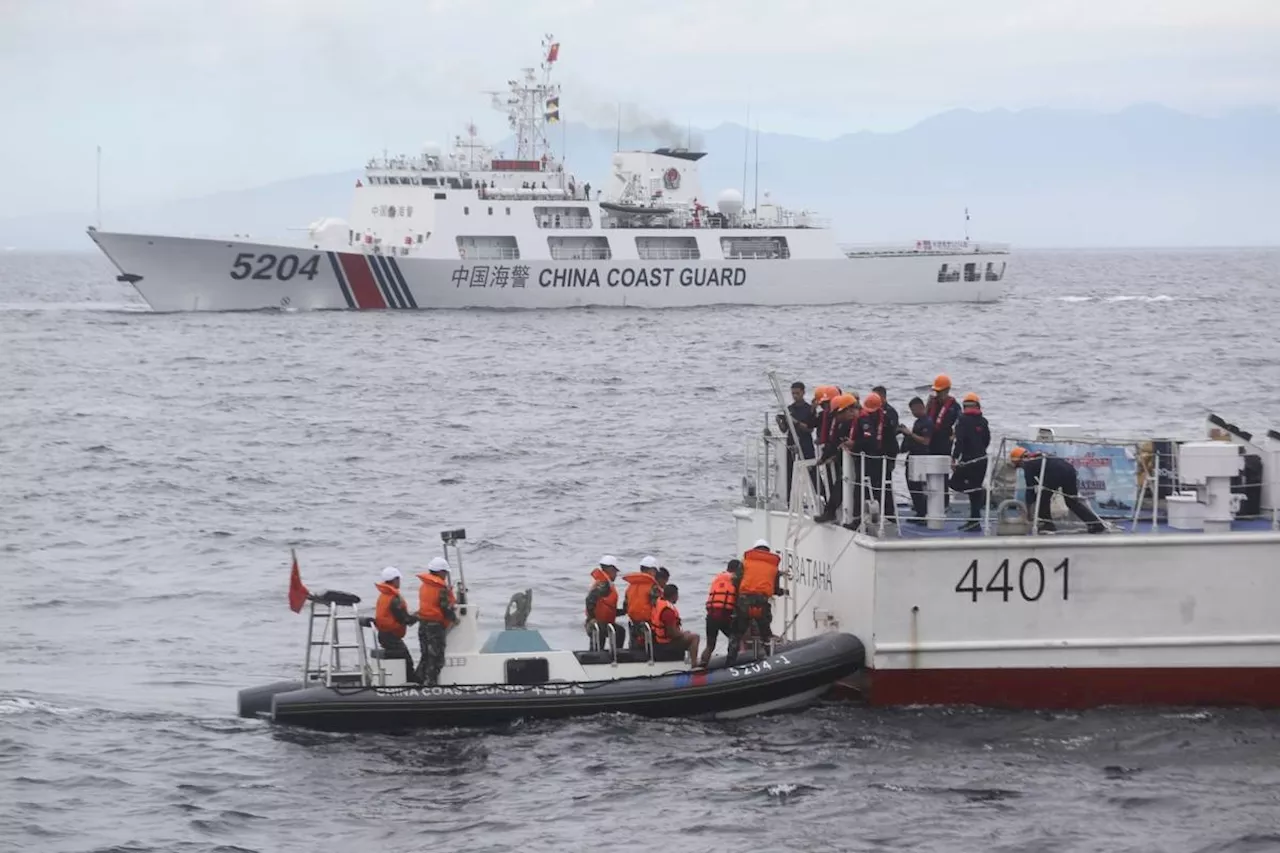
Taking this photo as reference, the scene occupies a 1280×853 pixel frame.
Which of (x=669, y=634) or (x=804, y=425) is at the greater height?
(x=804, y=425)

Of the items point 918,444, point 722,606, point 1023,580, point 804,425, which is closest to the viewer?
point 1023,580

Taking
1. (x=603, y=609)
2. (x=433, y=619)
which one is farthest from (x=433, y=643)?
(x=603, y=609)

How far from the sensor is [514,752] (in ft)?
48.8

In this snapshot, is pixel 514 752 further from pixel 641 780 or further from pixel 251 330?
pixel 251 330

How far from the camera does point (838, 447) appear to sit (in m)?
15.8

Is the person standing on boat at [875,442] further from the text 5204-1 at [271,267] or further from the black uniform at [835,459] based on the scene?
the text 5204-1 at [271,267]

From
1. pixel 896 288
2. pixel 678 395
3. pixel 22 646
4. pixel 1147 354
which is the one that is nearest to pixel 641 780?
pixel 22 646

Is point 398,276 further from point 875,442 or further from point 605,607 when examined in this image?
point 875,442

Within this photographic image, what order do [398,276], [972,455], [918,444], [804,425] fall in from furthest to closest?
[398,276], [804,425], [918,444], [972,455]

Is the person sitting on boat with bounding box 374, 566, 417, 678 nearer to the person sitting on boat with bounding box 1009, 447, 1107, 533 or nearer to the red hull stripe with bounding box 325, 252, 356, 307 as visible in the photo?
the person sitting on boat with bounding box 1009, 447, 1107, 533

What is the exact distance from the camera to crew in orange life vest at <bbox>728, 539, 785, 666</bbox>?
15508 mm

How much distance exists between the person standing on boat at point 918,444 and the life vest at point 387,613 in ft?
14.9

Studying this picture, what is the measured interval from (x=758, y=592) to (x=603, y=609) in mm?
1404

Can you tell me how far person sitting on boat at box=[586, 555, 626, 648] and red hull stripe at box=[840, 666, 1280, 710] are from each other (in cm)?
235
